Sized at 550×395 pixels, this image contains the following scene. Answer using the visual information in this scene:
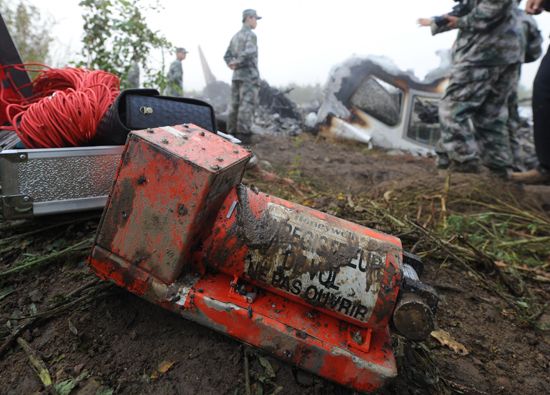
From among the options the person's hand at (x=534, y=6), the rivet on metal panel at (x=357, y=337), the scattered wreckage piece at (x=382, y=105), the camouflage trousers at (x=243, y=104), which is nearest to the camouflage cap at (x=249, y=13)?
the camouflage trousers at (x=243, y=104)

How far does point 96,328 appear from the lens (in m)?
1.13

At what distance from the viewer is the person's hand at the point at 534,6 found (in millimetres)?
2457

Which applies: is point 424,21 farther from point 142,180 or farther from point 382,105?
point 382,105

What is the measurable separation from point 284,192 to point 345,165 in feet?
8.08

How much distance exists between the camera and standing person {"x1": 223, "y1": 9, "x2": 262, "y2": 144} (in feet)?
19.5

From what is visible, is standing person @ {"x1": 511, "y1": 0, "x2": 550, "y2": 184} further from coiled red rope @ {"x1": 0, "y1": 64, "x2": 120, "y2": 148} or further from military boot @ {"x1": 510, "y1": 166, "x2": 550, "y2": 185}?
coiled red rope @ {"x1": 0, "y1": 64, "x2": 120, "y2": 148}

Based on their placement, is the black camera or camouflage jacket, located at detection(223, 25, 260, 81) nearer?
the black camera

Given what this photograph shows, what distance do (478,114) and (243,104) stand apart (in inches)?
145

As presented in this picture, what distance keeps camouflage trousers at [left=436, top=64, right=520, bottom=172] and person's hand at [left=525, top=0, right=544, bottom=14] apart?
794mm

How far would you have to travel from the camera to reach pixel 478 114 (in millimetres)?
3566

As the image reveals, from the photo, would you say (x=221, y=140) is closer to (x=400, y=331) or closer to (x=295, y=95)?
(x=400, y=331)

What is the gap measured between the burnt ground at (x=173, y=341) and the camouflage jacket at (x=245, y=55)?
4823 mm

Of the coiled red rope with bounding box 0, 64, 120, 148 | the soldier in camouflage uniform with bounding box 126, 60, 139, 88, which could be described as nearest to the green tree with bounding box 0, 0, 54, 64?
the soldier in camouflage uniform with bounding box 126, 60, 139, 88

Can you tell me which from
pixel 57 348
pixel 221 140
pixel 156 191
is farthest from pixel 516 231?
pixel 57 348
